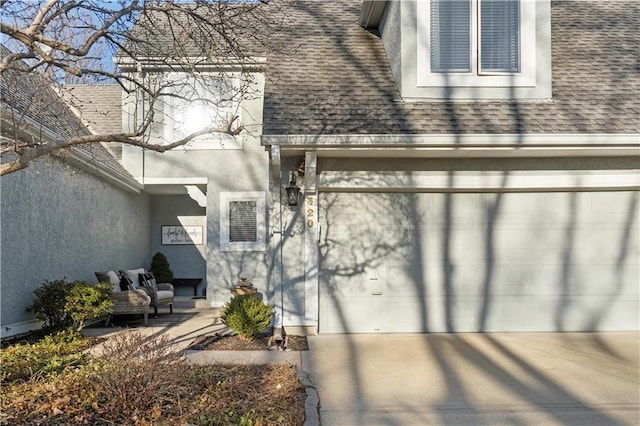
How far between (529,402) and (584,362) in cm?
226

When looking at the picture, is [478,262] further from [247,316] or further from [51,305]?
[51,305]

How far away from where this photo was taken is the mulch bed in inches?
347

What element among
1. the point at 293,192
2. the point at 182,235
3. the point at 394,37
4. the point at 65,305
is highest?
the point at 394,37

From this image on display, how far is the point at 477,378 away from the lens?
7406mm

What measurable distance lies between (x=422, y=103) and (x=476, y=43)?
1388 mm

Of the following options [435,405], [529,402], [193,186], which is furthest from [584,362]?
[193,186]

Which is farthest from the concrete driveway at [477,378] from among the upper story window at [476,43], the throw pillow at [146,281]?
the throw pillow at [146,281]

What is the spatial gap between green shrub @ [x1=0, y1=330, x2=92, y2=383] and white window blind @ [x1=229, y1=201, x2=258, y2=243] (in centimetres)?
580

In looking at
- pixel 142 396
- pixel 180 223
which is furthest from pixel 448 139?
pixel 180 223

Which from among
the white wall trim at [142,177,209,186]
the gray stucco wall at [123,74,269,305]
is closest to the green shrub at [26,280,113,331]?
the gray stucco wall at [123,74,269,305]

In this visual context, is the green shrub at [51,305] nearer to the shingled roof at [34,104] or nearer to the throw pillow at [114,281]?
the shingled roof at [34,104]

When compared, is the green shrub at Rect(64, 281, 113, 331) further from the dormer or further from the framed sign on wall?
the framed sign on wall

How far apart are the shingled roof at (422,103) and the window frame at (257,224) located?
398 cm

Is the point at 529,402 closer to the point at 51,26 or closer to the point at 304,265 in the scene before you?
the point at 304,265
